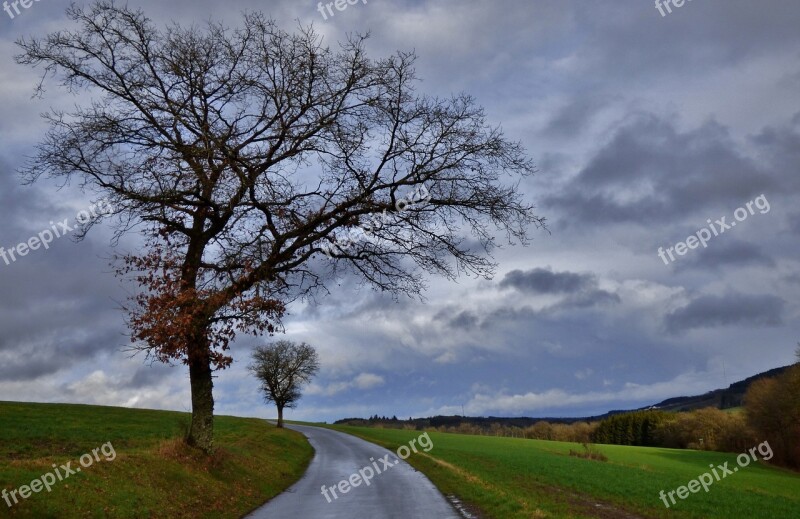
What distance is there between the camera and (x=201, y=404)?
19219 mm

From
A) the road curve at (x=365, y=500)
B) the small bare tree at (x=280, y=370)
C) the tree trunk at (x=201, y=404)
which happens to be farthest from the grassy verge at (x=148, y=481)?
the small bare tree at (x=280, y=370)

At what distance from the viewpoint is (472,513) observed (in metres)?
15.1

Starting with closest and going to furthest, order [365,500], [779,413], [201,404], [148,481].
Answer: [148,481], [365,500], [201,404], [779,413]

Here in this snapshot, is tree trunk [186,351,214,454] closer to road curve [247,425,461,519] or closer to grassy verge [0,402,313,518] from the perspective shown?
grassy verge [0,402,313,518]

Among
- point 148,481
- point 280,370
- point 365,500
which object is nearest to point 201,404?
point 148,481

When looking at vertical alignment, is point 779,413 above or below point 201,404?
above

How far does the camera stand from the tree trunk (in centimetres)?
1914

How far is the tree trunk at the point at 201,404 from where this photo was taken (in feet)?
62.8

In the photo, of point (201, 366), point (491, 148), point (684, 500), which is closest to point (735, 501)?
point (684, 500)

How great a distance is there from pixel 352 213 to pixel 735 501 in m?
20.1

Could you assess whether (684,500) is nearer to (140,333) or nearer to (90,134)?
(140,333)

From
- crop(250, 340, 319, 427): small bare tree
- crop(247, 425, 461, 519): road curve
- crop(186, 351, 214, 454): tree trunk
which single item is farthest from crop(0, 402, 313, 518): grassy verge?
crop(250, 340, 319, 427): small bare tree

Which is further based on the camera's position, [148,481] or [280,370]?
[280,370]

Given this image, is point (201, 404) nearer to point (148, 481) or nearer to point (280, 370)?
point (148, 481)
